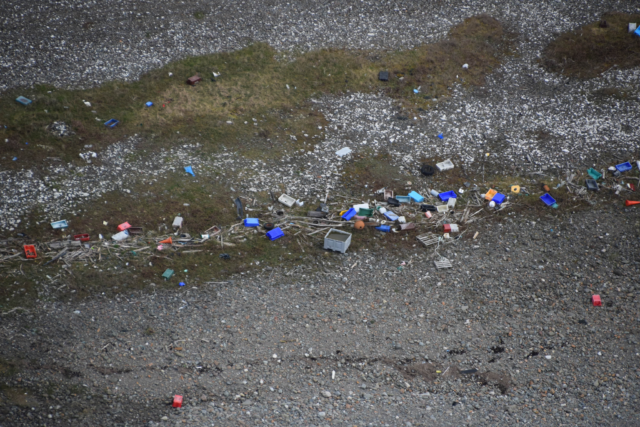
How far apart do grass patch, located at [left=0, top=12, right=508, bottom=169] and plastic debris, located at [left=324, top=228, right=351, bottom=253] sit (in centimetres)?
311

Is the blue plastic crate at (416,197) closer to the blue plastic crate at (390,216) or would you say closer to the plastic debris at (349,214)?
the blue plastic crate at (390,216)

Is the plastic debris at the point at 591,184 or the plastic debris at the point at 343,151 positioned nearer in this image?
the plastic debris at the point at 591,184

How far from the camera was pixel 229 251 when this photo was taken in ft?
31.5

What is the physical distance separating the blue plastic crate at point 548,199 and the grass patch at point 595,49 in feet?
18.4

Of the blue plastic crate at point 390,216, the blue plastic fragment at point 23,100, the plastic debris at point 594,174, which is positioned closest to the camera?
the blue plastic crate at point 390,216

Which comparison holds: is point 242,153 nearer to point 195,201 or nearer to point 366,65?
point 195,201

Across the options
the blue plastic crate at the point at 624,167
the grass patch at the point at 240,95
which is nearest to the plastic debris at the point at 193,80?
the grass patch at the point at 240,95

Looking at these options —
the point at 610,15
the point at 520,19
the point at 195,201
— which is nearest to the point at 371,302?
the point at 195,201

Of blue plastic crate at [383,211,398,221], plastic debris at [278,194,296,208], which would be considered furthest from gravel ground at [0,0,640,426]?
blue plastic crate at [383,211,398,221]

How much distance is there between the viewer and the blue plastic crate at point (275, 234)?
32.2 feet

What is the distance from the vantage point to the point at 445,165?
38.1 ft

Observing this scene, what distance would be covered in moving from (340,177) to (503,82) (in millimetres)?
6776

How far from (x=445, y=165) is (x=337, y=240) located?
4094 millimetres

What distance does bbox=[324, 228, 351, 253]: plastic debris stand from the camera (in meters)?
9.47
